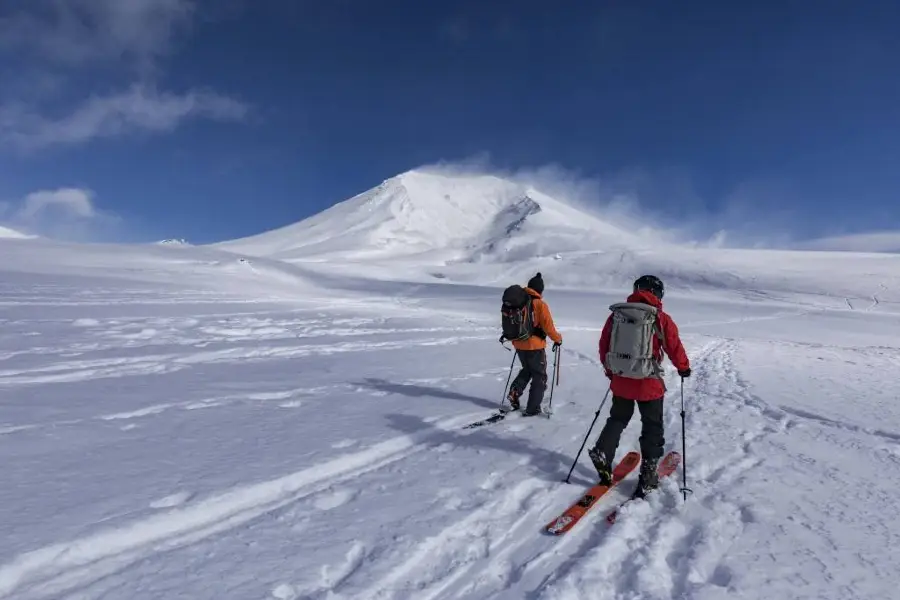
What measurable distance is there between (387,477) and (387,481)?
0.10m

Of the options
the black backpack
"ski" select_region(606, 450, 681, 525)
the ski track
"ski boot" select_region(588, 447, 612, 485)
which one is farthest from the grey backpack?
the black backpack

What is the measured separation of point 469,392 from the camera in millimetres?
9062

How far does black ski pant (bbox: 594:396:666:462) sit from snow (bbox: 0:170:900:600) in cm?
38

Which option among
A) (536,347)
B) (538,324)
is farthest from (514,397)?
(538,324)

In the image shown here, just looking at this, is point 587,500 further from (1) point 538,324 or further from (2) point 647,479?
(1) point 538,324

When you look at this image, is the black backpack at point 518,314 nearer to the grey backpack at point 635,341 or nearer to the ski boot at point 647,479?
the grey backpack at point 635,341

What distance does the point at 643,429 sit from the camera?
5082 mm

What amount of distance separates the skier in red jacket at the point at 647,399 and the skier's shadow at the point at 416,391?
10.5 ft

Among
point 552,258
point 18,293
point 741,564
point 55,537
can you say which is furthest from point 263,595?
point 552,258

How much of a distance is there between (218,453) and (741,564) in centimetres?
454

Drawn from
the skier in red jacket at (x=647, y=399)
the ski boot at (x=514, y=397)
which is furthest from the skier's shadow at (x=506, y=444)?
the ski boot at (x=514, y=397)

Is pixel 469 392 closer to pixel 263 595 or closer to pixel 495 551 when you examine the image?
pixel 495 551

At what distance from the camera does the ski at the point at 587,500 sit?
4180 mm

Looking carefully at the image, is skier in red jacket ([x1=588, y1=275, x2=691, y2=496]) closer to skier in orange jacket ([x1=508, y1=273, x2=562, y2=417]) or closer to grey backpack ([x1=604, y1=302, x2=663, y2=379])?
grey backpack ([x1=604, y1=302, x2=663, y2=379])
